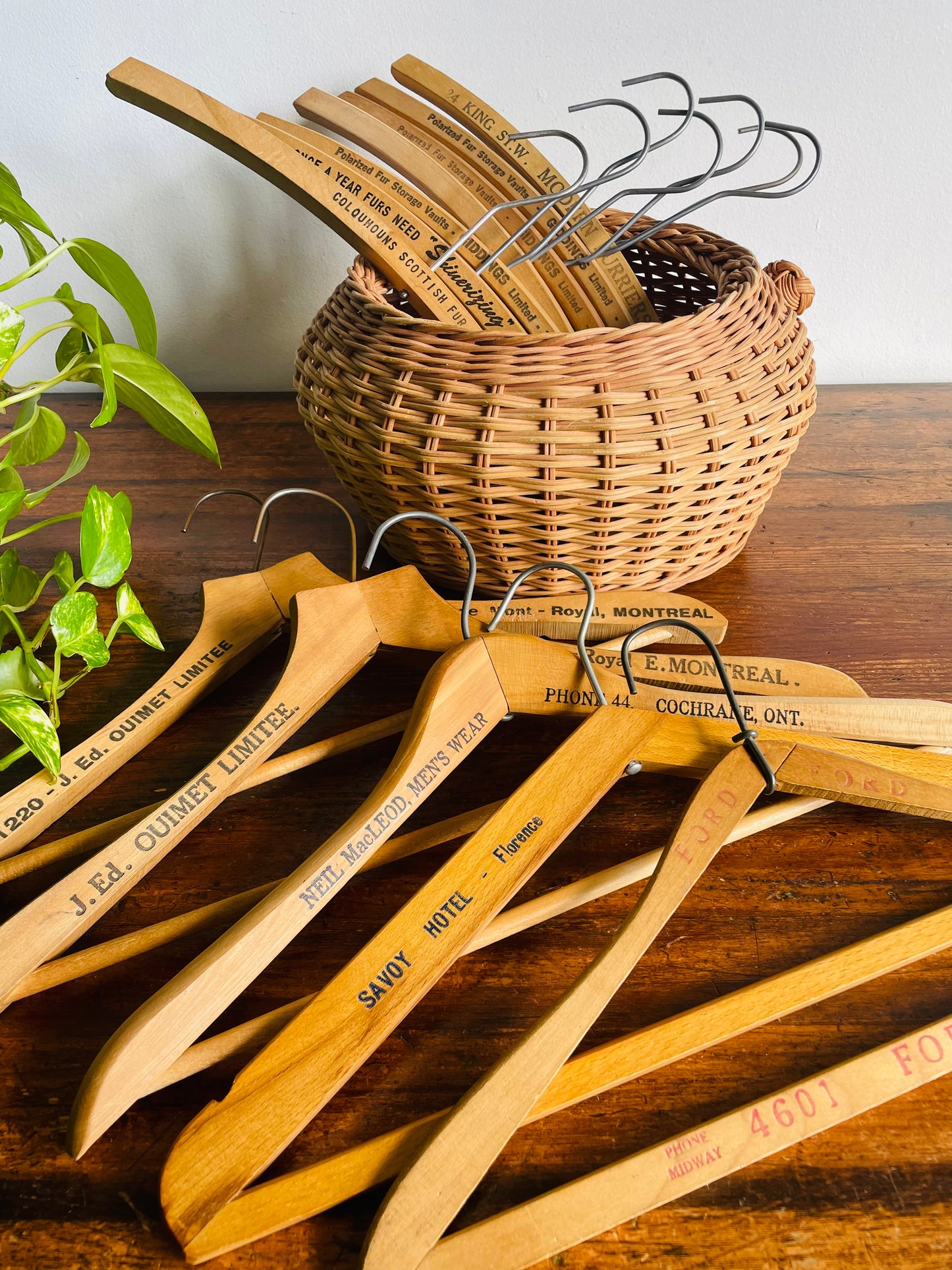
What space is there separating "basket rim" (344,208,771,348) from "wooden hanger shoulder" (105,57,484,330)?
0.06 ft

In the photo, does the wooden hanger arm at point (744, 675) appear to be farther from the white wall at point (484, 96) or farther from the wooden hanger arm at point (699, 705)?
the white wall at point (484, 96)

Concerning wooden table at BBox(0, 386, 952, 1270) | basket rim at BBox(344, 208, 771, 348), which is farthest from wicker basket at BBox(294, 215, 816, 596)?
wooden table at BBox(0, 386, 952, 1270)

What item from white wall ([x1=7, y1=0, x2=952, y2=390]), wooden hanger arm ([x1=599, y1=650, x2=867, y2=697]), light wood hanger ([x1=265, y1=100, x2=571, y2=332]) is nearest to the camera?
wooden hanger arm ([x1=599, y1=650, x2=867, y2=697])

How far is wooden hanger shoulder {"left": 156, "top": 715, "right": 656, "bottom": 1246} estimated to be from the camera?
326mm

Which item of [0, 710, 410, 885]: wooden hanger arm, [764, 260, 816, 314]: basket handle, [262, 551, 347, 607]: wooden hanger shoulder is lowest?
[0, 710, 410, 885]: wooden hanger arm

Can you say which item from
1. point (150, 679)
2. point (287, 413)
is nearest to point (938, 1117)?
point (150, 679)

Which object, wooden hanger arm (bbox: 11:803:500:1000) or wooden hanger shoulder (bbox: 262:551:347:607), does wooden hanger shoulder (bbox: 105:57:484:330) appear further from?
wooden hanger arm (bbox: 11:803:500:1000)

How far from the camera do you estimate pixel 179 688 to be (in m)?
0.56

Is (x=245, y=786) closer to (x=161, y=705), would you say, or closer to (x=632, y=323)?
(x=161, y=705)

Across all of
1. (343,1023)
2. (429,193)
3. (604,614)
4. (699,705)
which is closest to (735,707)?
(699,705)

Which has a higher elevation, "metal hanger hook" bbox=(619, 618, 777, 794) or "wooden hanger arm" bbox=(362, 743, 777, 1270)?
"metal hanger hook" bbox=(619, 618, 777, 794)

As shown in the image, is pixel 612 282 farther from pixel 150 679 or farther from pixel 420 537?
pixel 150 679

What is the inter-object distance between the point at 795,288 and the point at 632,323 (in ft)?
0.43

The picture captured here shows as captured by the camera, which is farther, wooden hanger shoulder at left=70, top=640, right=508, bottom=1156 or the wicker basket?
the wicker basket
